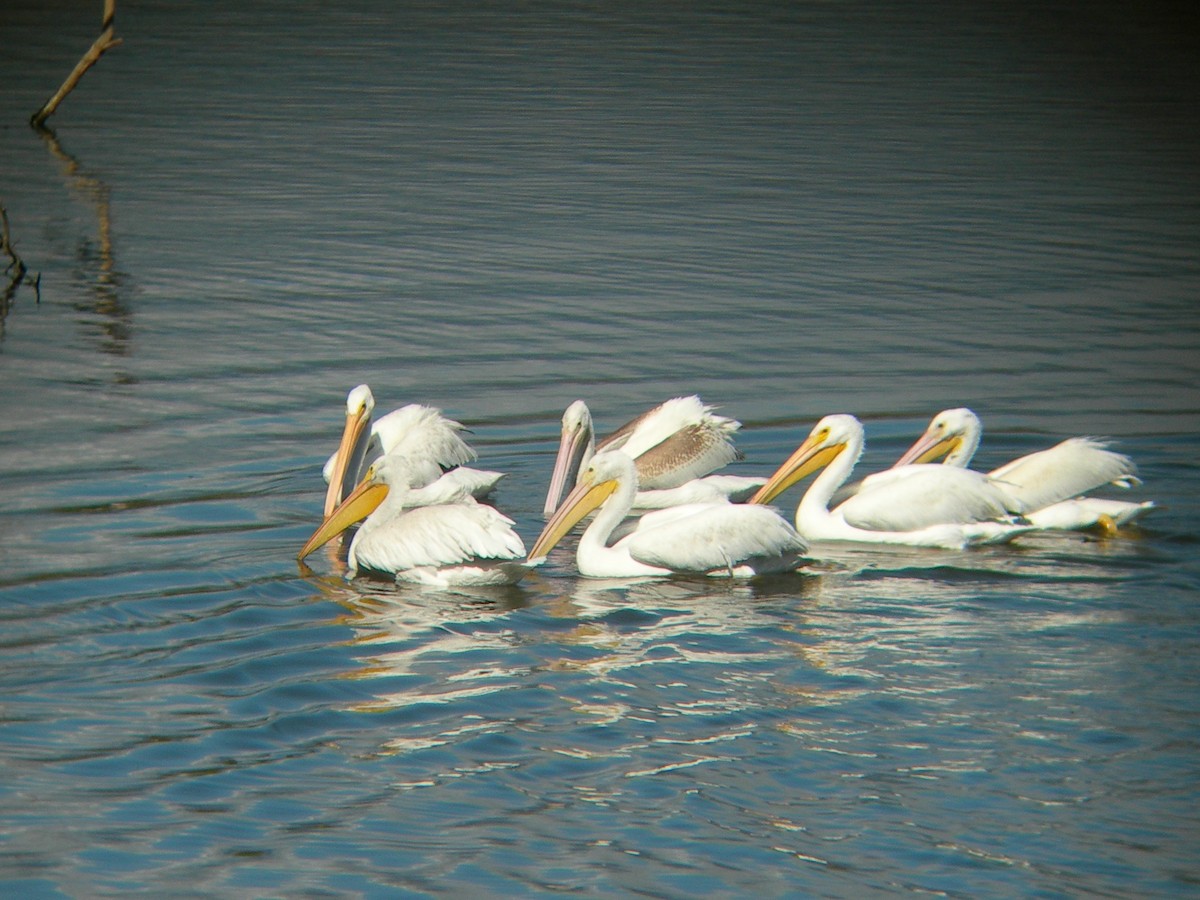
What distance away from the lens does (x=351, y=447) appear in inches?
315

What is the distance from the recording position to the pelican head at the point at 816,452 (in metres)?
7.79

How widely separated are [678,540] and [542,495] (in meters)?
1.44

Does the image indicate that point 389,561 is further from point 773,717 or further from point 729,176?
point 729,176

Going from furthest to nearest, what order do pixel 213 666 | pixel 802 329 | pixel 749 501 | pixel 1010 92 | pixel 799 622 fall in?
pixel 1010 92 → pixel 802 329 → pixel 749 501 → pixel 799 622 → pixel 213 666

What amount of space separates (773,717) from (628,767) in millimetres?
577

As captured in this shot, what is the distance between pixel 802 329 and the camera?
1148 centimetres

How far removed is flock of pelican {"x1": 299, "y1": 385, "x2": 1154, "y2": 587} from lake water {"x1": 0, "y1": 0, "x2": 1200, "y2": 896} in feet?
0.47

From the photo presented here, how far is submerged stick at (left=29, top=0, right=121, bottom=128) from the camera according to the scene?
16562mm

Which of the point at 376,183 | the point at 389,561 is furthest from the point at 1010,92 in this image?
the point at 389,561

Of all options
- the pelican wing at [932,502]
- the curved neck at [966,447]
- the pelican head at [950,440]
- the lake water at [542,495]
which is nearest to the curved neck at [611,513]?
the lake water at [542,495]

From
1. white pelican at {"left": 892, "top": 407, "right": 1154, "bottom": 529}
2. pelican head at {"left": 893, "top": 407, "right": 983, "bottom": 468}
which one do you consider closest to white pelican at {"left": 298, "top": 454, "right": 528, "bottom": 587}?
pelican head at {"left": 893, "top": 407, "right": 983, "bottom": 468}

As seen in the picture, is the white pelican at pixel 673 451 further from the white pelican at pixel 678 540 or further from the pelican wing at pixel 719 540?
the pelican wing at pixel 719 540

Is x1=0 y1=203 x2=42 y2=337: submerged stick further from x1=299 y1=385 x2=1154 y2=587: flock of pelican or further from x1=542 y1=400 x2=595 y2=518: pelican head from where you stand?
x1=542 y1=400 x2=595 y2=518: pelican head

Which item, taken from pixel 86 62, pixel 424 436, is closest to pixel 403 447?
pixel 424 436
